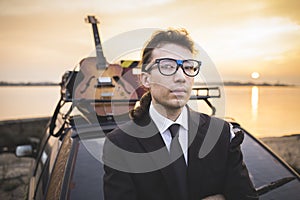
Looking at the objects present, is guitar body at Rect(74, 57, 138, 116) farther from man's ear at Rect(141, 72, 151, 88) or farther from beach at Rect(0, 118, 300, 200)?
beach at Rect(0, 118, 300, 200)

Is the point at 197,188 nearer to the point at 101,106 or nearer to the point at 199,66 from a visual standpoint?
the point at 199,66

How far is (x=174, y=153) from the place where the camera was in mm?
1178

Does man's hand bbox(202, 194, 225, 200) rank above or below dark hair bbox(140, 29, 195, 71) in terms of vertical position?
below

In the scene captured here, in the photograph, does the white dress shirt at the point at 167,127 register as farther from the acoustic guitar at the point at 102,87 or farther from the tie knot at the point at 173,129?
the acoustic guitar at the point at 102,87

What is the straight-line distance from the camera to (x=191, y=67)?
123 cm

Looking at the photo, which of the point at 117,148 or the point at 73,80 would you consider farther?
the point at 73,80

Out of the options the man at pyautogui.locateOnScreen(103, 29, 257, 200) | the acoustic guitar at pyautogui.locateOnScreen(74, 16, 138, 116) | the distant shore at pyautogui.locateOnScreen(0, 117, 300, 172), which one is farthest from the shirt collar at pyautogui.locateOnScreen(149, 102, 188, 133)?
the distant shore at pyautogui.locateOnScreen(0, 117, 300, 172)

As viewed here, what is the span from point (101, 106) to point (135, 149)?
1320mm

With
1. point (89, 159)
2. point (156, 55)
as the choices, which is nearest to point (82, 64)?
point (89, 159)

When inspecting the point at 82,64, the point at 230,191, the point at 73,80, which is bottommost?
the point at 230,191

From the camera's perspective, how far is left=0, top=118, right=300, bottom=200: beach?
14.5 feet

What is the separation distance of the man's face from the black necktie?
0.18 metres

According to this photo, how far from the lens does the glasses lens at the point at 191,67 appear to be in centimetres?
121

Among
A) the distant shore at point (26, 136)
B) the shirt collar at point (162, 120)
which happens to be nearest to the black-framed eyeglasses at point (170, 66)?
the shirt collar at point (162, 120)
